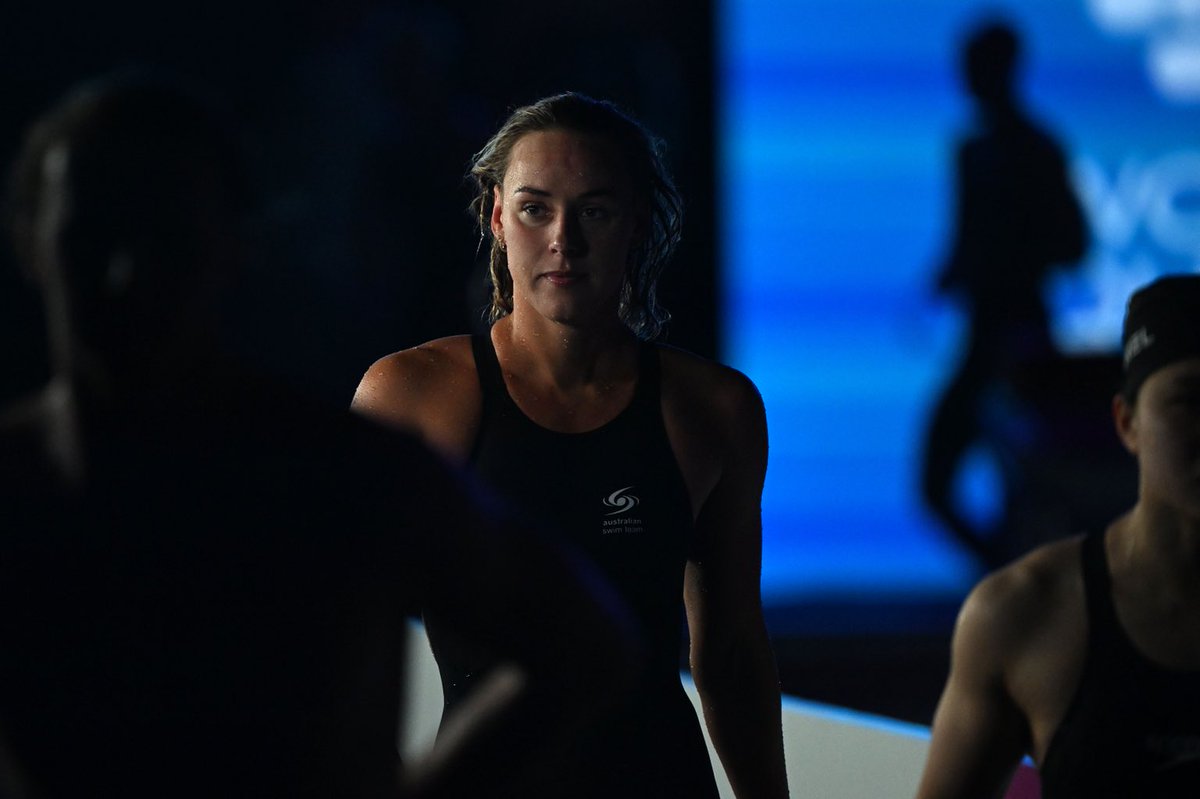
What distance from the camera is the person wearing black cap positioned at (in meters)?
1.62

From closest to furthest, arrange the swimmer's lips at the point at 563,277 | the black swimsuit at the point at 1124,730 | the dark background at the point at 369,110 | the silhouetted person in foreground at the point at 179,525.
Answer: the silhouetted person in foreground at the point at 179,525, the black swimsuit at the point at 1124,730, the swimmer's lips at the point at 563,277, the dark background at the point at 369,110

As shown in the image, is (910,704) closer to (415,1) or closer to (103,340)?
(415,1)

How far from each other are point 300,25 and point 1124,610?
5.86 m

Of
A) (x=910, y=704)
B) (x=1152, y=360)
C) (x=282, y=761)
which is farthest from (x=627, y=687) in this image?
(x=910, y=704)

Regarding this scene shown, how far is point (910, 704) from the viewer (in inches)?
223

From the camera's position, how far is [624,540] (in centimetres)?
232

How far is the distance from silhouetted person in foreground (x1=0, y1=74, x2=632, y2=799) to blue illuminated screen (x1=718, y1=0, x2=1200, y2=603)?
591 centimetres

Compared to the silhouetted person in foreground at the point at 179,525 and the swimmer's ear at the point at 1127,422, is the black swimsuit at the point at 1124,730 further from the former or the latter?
the silhouetted person in foreground at the point at 179,525

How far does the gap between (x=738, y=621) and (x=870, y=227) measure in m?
4.86

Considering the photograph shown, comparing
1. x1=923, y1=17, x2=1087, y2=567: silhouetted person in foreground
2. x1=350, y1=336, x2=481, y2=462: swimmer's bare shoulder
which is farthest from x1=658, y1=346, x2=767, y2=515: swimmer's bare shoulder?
x1=923, y1=17, x2=1087, y2=567: silhouetted person in foreground

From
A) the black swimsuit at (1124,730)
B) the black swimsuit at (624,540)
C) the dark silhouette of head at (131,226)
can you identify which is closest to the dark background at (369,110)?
the black swimsuit at (624,540)

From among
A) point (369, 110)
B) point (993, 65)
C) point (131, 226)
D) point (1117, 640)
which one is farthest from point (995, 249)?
point (131, 226)

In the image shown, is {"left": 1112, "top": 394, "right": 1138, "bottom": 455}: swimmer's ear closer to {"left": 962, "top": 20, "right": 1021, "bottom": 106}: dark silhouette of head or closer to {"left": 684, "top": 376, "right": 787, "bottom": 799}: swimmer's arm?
{"left": 684, "top": 376, "right": 787, "bottom": 799}: swimmer's arm

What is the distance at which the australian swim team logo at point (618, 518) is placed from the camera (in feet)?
7.64
